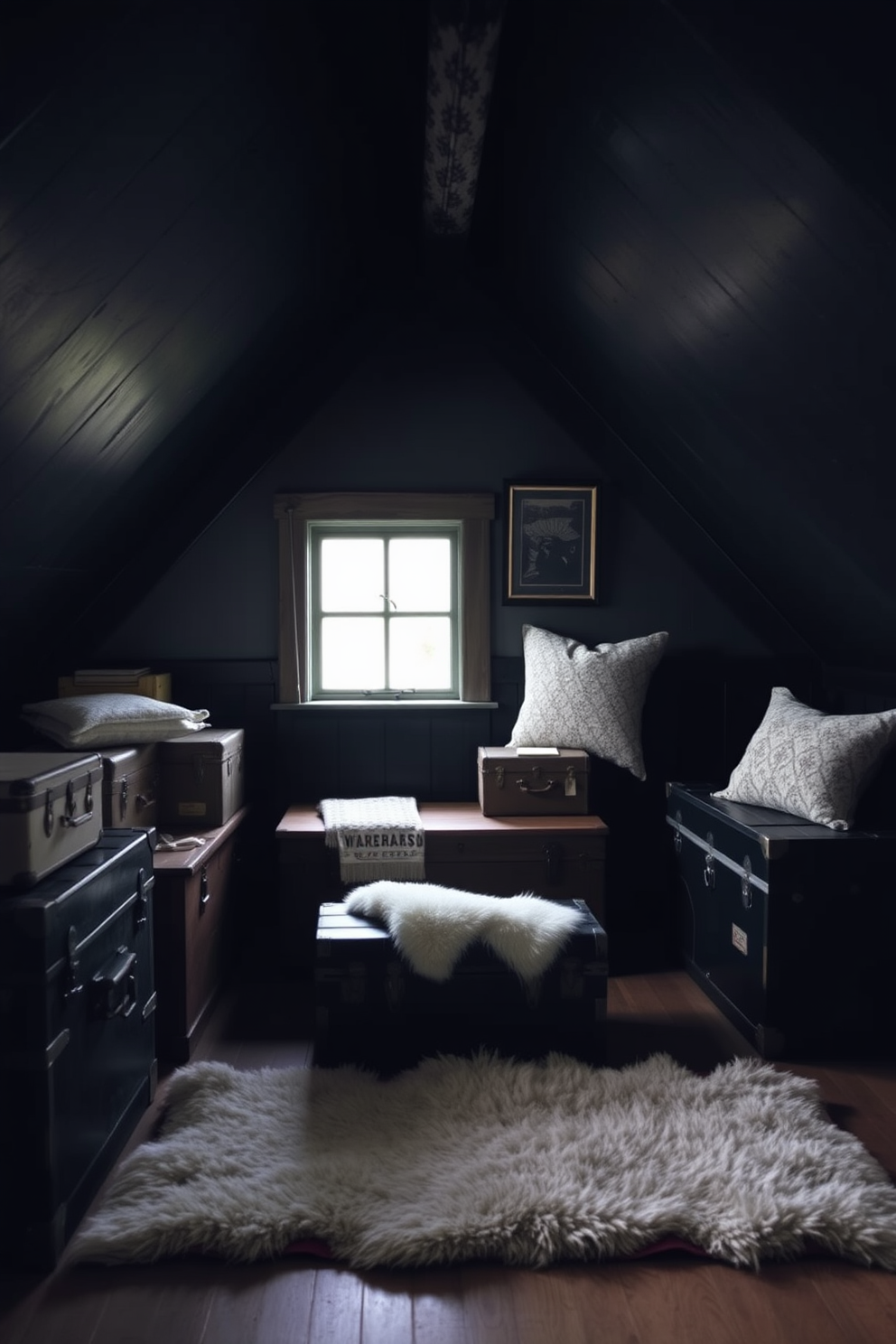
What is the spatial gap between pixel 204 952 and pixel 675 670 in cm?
Answer: 226

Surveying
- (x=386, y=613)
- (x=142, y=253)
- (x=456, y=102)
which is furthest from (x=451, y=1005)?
(x=456, y=102)

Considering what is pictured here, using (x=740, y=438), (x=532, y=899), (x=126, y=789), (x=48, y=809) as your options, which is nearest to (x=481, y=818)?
(x=532, y=899)

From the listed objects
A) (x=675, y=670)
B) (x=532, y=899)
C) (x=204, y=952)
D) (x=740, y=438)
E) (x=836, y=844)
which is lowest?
(x=204, y=952)

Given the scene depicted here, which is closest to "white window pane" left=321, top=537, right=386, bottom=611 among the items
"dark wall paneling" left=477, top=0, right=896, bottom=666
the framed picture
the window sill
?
the window sill

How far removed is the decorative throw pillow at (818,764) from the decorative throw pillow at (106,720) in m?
2.12

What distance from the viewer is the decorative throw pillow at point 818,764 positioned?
3066 mm

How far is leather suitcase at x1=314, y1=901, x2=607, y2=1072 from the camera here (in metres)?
2.75

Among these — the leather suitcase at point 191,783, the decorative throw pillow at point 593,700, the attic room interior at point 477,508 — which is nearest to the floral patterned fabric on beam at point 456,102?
the attic room interior at point 477,508

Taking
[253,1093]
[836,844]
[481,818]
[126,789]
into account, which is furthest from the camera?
[481,818]

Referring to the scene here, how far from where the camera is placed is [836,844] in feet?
9.51

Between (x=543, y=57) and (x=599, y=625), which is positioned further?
(x=599, y=625)

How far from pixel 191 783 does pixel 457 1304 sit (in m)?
2.07

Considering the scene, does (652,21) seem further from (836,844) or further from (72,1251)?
(72,1251)

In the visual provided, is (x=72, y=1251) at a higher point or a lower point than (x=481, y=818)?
lower
